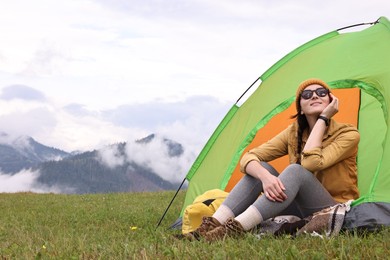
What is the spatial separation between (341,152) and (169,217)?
14.8 feet

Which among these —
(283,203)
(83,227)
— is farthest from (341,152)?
(83,227)

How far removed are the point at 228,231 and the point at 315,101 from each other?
1808 millimetres

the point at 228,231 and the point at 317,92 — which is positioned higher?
the point at 317,92

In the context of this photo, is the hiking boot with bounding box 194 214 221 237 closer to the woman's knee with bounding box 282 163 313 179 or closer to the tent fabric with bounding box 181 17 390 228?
the woman's knee with bounding box 282 163 313 179

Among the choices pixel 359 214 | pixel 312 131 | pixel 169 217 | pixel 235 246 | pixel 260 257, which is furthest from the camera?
pixel 169 217

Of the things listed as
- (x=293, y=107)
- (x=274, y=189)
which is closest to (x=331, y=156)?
(x=274, y=189)

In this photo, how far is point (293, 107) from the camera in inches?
359

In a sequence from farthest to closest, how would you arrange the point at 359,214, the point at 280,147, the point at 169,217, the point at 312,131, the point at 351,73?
1. the point at 169,217
2. the point at 351,73
3. the point at 280,147
4. the point at 312,131
5. the point at 359,214

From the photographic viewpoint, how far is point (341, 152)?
6.04 meters

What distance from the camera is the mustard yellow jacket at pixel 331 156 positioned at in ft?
19.5

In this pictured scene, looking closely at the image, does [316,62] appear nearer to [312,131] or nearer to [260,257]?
[312,131]

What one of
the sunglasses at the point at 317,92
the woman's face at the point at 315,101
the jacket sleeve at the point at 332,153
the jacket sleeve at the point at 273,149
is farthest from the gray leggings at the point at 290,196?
the sunglasses at the point at 317,92

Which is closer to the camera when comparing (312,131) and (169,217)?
(312,131)

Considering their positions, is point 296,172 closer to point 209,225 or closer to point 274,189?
point 274,189
